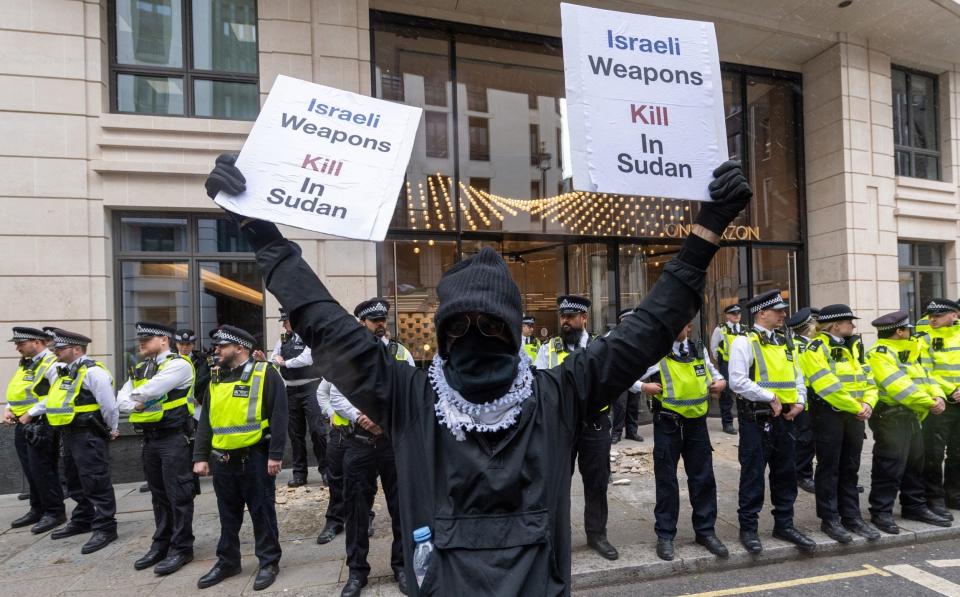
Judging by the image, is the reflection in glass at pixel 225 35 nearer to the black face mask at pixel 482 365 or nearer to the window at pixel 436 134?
the window at pixel 436 134

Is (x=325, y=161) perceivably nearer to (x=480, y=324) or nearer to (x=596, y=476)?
(x=480, y=324)

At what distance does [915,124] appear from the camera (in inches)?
488

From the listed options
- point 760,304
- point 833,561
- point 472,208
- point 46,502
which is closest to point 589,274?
point 472,208

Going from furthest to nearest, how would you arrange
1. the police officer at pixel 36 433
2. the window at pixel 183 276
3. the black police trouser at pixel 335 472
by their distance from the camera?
1. the window at pixel 183 276
2. the police officer at pixel 36 433
3. the black police trouser at pixel 335 472

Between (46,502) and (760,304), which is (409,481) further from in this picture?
(46,502)

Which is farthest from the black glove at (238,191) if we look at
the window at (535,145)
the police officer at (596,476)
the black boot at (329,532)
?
the window at (535,145)

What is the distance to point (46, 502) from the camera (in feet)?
20.2

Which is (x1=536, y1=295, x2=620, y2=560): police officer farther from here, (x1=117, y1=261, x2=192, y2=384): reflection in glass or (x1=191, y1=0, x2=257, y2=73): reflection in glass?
(x1=191, y1=0, x2=257, y2=73): reflection in glass

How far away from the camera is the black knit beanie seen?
171 cm

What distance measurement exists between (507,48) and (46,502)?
9867 millimetres

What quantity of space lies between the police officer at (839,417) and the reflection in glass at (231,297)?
7386 mm

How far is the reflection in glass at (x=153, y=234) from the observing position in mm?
8172

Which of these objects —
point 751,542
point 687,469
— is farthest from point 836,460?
point 687,469

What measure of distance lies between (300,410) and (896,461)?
705 centimetres
